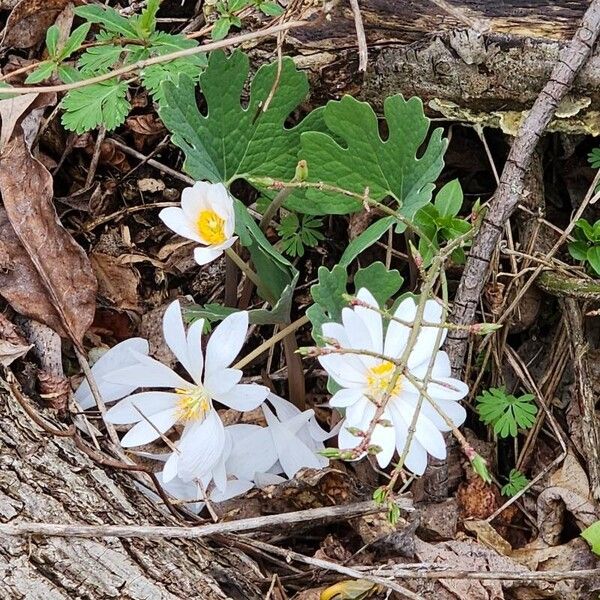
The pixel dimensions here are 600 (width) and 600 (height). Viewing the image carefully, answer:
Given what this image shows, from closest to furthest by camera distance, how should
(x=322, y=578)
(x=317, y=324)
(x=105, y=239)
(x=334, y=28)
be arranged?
(x=317, y=324) < (x=322, y=578) < (x=334, y=28) < (x=105, y=239)

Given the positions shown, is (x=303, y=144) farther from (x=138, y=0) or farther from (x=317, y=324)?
(x=138, y=0)

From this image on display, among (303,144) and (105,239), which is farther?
(105,239)

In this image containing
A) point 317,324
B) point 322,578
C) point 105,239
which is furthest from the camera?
point 105,239

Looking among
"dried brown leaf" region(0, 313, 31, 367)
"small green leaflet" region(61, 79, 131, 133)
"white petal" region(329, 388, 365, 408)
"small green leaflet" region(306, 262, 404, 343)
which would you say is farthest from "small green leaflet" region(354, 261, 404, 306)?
"dried brown leaf" region(0, 313, 31, 367)

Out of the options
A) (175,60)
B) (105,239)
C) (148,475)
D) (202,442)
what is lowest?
(148,475)

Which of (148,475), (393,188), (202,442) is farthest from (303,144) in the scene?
(148,475)

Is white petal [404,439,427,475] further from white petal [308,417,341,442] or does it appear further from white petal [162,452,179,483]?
white petal [162,452,179,483]
